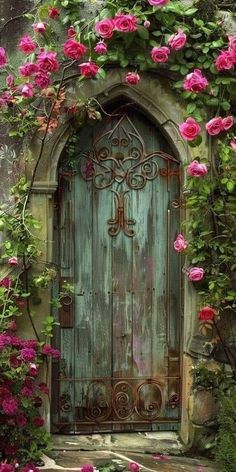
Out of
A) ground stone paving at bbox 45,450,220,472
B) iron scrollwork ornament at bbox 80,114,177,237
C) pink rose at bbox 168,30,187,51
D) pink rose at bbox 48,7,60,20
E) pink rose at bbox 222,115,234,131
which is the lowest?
ground stone paving at bbox 45,450,220,472

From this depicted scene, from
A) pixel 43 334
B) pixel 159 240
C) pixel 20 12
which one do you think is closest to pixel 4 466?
pixel 43 334

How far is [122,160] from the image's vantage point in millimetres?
5969

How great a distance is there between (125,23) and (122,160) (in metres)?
1.10

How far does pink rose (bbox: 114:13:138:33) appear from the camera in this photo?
17.5ft

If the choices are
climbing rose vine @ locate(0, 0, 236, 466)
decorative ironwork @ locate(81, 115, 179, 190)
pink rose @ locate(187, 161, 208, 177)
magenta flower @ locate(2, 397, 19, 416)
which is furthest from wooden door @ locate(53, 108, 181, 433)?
magenta flower @ locate(2, 397, 19, 416)

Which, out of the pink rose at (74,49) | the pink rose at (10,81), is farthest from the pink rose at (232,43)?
the pink rose at (10,81)

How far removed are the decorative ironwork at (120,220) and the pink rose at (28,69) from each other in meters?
1.16

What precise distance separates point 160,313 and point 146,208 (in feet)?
2.76

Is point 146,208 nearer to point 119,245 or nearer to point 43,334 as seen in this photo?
point 119,245

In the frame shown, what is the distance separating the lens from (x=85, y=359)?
19.6ft

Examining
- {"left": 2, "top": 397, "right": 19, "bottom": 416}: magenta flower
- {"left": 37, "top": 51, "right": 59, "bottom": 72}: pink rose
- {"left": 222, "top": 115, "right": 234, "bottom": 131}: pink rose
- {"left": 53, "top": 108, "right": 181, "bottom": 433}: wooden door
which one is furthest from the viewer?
{"left": 53, "top": 108, "right": 181, "bottom": 433}: wooden door

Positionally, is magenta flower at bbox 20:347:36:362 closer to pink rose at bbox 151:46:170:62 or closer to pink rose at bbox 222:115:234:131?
pink rose at bbox 222:115:234:131

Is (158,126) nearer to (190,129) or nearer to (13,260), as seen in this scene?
(190,129)

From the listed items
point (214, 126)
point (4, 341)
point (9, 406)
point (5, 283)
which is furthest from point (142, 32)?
point (9, 406)
